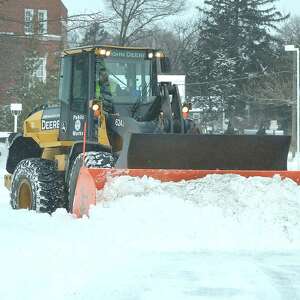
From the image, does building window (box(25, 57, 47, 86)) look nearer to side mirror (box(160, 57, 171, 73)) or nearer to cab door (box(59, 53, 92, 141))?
cab door (box(59, 53, 92, 141))

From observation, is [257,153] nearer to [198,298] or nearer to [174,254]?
[174,254]

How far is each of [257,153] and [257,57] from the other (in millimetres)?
46790

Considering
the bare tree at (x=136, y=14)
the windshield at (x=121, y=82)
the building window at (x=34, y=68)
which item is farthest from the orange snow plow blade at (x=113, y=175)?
the bare tree at (x=136, y=14)

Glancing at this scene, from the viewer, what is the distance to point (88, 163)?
9.03 m

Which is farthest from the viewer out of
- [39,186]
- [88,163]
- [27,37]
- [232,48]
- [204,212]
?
[232,48]

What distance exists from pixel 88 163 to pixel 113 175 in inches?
28.6

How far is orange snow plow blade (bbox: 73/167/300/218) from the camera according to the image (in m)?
8.41

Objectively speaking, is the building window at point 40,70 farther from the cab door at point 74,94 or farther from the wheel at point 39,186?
the cab door at point 74,94

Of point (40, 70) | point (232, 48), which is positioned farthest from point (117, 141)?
point (232, 48)

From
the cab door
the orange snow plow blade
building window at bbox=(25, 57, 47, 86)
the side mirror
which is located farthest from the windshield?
building window at bbox=(25, 57, 47, 86)

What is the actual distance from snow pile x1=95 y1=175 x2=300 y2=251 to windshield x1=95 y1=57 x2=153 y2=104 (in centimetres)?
187

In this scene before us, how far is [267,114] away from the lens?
5400 centimetres

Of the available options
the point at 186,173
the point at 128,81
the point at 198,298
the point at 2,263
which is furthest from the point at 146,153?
the point at 198,298

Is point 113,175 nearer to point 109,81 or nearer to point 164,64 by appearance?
point 109,81
